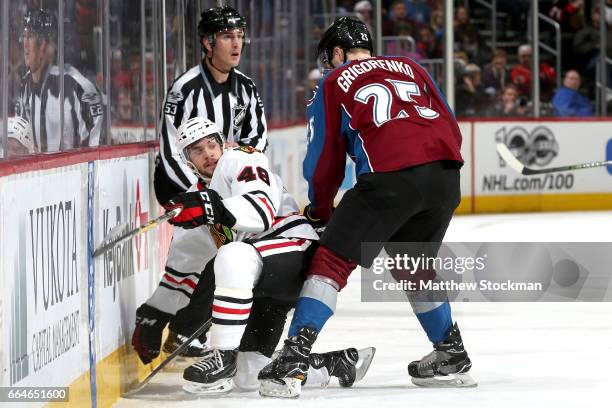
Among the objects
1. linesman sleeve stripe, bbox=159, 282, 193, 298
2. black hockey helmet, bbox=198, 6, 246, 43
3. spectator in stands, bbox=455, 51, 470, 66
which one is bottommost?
linesman sleeve stripe, bbox=159, 282, 193, 298

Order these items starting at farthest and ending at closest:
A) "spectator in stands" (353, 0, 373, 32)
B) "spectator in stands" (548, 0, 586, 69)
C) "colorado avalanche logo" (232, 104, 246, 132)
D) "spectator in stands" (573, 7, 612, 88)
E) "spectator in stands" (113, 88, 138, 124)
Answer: "spectator in stands" (548, 0, 586, 69) < "spectator in stands" (573, 7, 612, 88) < "spectator in stands" (353, 0, 373, 32) < "colorado avalanche logo" (232, 104, 246, 132) < "spectator in stands" (113, 88, 138, 124)

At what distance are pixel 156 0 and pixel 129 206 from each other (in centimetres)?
114

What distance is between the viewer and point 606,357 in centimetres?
465

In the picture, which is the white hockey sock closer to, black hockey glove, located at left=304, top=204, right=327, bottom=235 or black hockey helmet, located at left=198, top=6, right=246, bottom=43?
black hockey glove, located at left=304, top=204, right=327, bottom=235

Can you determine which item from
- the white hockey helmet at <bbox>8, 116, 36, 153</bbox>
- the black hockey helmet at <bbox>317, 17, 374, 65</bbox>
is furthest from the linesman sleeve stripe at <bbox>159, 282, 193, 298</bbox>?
the white hockey helmet at <bbox>8, 116, 36, 153</bbox>

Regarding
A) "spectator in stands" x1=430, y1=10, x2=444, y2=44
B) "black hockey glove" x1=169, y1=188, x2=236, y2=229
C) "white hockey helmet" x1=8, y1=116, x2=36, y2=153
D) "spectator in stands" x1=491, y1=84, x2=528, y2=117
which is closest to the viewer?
"white hockey helmet" x1=8, y1=116, x2=36, y2=153

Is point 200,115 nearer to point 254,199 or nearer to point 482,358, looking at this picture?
point 254,199

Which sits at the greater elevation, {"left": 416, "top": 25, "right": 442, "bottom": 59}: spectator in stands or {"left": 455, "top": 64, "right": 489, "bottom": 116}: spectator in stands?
{"left": 416, "top": 25, "right": 442, "bottom": 59}: spectator in stands

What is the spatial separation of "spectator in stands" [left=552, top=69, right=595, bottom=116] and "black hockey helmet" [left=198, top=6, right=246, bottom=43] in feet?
26.1

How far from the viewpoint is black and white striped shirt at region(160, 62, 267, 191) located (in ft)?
15.0

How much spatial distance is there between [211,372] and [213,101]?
4.02 ft

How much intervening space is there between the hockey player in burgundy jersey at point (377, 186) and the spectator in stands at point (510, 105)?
816 cm

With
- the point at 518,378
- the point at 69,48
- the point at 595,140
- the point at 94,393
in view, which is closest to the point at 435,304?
the point at 518,378

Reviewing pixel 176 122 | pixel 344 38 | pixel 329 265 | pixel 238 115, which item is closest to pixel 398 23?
pixel 238 115
